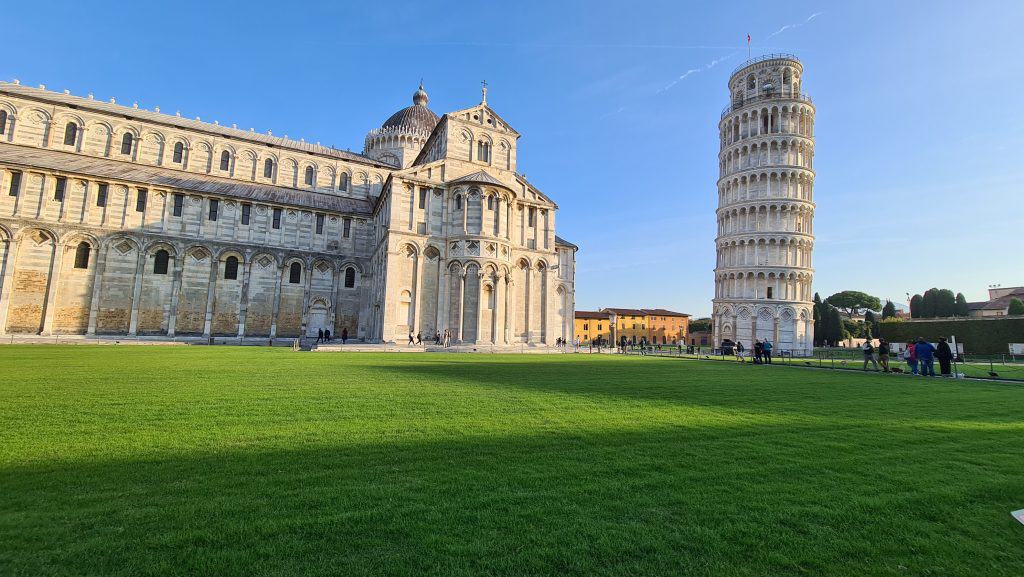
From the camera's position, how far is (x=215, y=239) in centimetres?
3450

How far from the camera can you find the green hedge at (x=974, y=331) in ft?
129

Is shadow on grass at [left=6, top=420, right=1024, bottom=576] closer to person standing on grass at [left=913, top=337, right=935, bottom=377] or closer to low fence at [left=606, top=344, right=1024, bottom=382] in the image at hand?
person standing on grass at [left=913, top=337, right=935, bottom=377]

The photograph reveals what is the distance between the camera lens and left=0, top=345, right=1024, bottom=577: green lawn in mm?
2791

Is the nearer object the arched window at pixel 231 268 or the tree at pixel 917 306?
the arched window at pixel 231 268

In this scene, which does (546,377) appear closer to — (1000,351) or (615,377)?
(615,377)

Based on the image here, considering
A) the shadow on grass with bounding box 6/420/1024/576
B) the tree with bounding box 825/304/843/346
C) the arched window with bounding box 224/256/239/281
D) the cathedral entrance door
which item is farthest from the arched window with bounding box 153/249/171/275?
the tree with bounding box 825/304/843/346

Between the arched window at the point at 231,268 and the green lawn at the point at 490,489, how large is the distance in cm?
2996

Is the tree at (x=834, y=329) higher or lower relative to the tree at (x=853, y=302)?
lower

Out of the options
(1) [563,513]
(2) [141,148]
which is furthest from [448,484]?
(2) [141,148]

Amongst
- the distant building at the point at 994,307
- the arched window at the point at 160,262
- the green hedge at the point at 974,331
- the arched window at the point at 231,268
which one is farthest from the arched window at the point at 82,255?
the distant building at the point at 994,307

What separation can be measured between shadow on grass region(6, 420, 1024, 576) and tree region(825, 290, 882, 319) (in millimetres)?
100089

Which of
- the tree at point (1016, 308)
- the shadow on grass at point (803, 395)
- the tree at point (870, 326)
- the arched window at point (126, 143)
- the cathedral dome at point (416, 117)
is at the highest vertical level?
the cathedral dome at point (416, 117)

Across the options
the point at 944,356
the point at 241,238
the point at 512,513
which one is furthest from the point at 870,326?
the point at 512,513

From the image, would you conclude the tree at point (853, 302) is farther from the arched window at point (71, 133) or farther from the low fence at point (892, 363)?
the arched window at point (71, 133)
